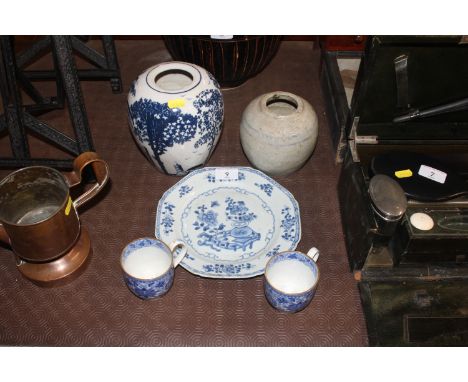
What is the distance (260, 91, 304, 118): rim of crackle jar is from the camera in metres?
1.12

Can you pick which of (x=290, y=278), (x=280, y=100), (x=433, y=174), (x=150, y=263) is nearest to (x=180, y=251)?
(x=150, y=263)

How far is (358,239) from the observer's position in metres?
1.04

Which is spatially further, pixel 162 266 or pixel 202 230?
pixel 202 230

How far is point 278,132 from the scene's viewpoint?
43.8 inches

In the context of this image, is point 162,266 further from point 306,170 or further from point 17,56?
point 17,56

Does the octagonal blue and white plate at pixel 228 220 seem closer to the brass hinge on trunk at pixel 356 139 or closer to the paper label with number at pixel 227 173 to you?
the paper label with number at pixel 227 173

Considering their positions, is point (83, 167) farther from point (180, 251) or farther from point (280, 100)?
point (280, 100)

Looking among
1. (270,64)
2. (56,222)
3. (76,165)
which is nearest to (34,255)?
(56,222)

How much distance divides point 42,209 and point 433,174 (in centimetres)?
83

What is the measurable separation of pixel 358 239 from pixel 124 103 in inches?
33.4

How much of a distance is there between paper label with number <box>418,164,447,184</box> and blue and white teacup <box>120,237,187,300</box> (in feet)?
1.75

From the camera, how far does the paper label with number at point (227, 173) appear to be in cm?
118

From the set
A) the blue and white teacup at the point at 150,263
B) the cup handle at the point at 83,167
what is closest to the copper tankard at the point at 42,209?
the cup handle at the point at 83,167

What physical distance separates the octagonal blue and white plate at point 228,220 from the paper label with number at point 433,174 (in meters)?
0.28
